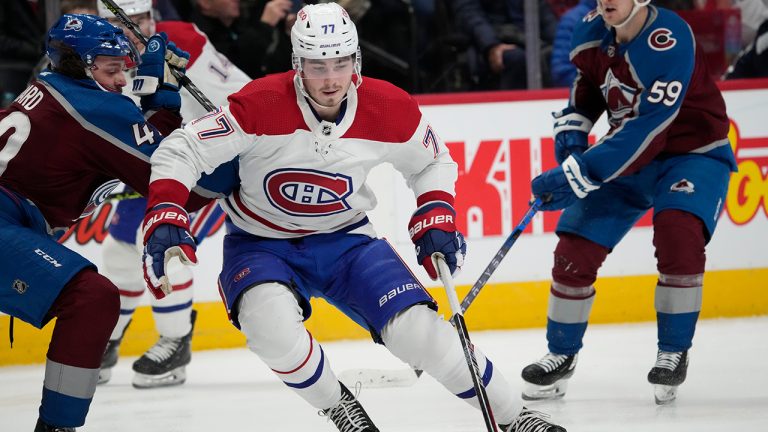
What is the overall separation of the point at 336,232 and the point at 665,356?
47.2 inches

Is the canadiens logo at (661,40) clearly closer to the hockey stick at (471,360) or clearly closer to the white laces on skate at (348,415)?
the hockey stick at (471,360)

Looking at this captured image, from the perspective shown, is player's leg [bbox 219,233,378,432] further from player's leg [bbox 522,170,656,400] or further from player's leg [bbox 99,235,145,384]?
player's leg [bbox 99,235,145,384]

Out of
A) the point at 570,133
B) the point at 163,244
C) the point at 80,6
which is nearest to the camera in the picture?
the point at 163,244

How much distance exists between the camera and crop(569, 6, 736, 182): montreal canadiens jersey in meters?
3.55

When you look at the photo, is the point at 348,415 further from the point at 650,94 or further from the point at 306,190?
the point at 650,94

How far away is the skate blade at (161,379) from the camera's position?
417cm

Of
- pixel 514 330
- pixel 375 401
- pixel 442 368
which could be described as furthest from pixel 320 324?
pixel 442 368

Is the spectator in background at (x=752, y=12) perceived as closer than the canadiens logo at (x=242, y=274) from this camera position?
No

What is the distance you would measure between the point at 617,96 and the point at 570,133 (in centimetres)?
23

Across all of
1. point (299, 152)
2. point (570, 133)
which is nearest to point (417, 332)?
point (299, 152)

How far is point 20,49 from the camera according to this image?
4758mm

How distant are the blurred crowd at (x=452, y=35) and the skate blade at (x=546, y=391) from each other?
163 centimetres

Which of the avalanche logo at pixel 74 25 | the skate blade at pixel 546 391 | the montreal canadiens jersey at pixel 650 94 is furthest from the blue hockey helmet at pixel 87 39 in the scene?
the skate blade at pixel 546 391

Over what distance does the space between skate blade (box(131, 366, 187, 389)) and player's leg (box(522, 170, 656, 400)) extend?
1275 mm
